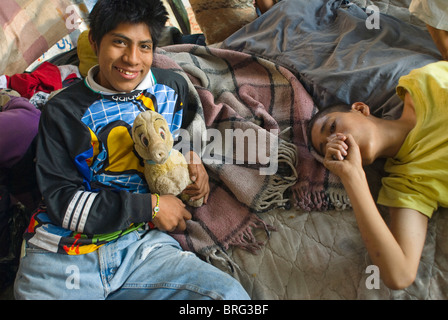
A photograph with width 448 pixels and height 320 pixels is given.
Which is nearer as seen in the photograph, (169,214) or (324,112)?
(169,214)

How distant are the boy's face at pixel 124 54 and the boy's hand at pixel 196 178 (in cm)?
27

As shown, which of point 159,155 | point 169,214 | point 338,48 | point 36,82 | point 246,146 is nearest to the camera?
point 159,155

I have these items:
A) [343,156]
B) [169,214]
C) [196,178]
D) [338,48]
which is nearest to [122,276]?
[169,214]

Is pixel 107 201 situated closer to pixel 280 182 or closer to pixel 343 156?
pixel 280 182

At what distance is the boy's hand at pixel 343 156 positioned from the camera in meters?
0.90

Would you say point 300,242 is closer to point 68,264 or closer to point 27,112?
point 68,264

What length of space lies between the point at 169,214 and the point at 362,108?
2.14ft

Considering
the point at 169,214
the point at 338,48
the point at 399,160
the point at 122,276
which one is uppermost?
the point at 338,48

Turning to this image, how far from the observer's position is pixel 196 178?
1.02 meters

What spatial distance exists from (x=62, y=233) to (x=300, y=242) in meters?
0.63

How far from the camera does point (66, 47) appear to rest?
5.70ft

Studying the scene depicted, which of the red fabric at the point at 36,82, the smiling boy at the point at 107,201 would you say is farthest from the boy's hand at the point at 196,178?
the red fabric at the point at 36,82

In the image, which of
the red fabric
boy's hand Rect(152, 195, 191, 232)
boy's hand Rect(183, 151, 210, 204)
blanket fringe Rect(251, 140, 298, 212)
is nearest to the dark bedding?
blanket fringe Rect(251, 140, 298, 212)

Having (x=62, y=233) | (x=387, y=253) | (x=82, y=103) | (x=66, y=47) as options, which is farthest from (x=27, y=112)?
(x=387, y=253)
